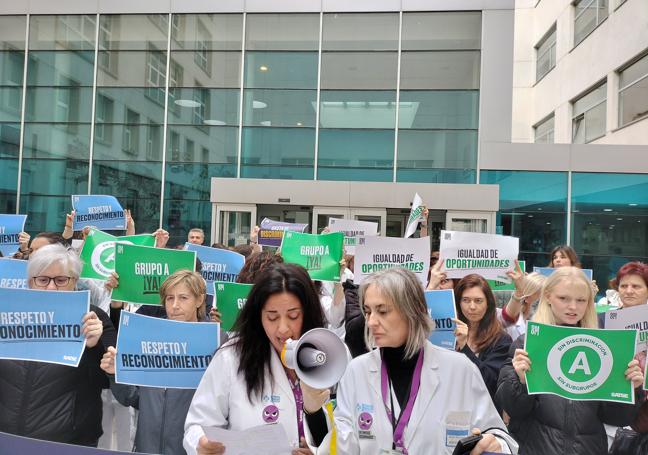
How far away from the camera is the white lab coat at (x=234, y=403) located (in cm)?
256

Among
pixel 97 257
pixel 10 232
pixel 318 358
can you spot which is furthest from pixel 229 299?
pixel 10 232

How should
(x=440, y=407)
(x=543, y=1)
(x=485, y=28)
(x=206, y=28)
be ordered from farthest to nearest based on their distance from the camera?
(x=543, y=1), (x=206, y=28), (x=485, y=28), (x=440, y=407)

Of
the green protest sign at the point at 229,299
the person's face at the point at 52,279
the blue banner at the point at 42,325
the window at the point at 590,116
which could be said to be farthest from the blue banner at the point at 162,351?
the window at the point at 590,116

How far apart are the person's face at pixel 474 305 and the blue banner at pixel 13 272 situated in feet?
12.4

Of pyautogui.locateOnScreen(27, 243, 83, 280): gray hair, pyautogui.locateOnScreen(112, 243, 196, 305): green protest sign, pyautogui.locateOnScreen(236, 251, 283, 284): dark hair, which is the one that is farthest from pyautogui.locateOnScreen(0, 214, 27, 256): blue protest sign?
pyautogui.locateOnScreen(27, 243, 83, 280): gray hair

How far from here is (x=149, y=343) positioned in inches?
135

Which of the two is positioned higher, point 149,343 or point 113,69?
point 113,69

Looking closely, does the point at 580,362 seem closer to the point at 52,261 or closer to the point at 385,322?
the point at 385,322

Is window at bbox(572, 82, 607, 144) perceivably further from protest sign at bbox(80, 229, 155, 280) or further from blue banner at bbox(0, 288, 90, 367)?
blue banner at bbox(0, 288, 90, 367)

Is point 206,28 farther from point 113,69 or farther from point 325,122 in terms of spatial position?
point 325,122

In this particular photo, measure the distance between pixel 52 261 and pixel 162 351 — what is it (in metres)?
0.98

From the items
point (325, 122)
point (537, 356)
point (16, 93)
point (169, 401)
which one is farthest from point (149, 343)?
point (16, 93)

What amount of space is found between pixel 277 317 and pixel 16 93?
20.3 m

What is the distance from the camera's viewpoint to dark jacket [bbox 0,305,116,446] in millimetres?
3281
